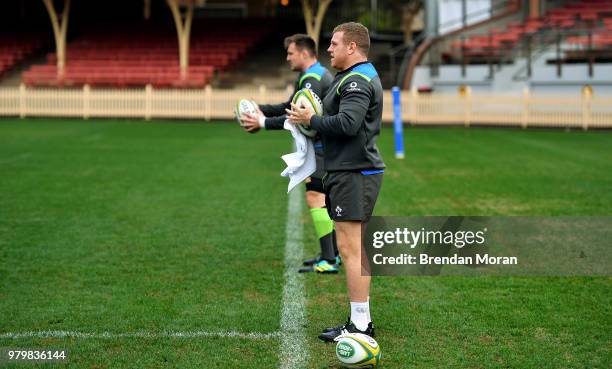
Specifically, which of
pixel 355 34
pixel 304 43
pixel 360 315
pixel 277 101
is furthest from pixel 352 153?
pixel 277 101

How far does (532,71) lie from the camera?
96.0 feet

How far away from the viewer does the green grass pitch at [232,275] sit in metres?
5.42

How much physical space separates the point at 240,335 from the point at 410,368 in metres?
1.20

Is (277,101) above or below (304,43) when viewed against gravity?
below

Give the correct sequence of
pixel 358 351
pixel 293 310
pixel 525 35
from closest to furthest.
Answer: pixel 358 351 < pixel 293 310 < pixel 525 35

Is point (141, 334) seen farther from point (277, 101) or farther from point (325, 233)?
point (277, 101)

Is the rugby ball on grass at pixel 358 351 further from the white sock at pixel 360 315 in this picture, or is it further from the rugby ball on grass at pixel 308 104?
the rugby ball on grass at pixel 308 104

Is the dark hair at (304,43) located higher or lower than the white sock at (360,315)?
higher

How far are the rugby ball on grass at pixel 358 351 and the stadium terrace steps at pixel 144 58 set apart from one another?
2847 centimetres

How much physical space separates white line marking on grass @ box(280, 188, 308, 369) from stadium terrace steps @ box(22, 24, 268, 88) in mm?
24666

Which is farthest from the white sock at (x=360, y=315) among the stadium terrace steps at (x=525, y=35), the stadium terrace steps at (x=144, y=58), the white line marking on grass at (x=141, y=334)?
the stadium terrace steps at (x=144, y=58)

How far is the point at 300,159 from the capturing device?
19.0ft

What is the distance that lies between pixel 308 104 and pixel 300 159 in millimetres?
471

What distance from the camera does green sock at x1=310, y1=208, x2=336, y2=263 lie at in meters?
7.75
